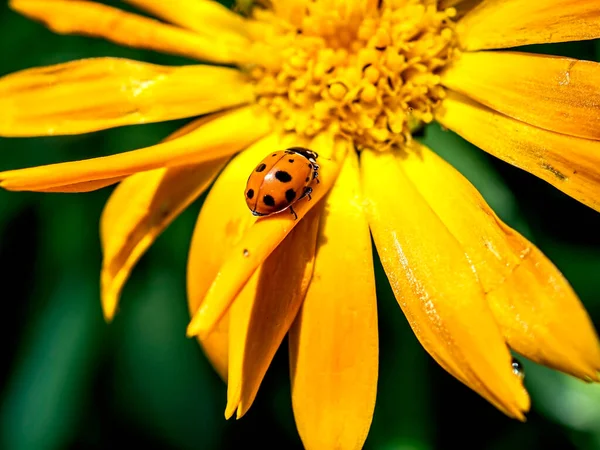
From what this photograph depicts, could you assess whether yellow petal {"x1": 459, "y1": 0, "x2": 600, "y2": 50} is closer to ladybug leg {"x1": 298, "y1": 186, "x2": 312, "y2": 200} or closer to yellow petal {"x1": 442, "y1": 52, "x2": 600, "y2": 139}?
yellow petal {"x1": 442, "y1": 52, "x2": 600, "y2": 139}

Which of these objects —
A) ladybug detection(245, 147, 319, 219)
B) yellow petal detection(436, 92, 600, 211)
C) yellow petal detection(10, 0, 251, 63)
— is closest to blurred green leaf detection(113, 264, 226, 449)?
yellow petal detection(10, 0, 251, 63)

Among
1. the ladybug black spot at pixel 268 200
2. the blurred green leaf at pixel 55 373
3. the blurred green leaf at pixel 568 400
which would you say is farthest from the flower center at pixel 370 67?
the blurred green leaf at pixel 55 373

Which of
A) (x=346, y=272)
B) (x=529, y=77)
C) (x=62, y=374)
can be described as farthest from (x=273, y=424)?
(x=529, y=77)

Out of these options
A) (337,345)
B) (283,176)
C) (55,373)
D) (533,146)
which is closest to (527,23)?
(533,146)

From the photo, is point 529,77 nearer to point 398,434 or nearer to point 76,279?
point 398,434

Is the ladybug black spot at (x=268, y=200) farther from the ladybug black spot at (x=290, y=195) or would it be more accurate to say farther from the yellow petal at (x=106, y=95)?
the yellow petal at (x=106, y=95)

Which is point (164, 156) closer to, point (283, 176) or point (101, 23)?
point (283, 176)
